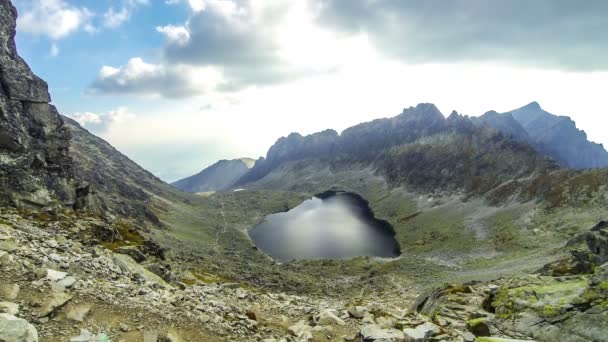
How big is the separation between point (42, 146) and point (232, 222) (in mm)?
142140

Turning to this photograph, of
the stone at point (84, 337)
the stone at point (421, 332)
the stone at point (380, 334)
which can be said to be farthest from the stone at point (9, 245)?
the stone at point (421, 332)

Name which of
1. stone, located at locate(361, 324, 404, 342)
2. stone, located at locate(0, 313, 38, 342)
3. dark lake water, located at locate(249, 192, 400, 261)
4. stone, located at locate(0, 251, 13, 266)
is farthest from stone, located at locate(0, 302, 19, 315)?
dark lake water, located at locate(249, 192, 400, 261)

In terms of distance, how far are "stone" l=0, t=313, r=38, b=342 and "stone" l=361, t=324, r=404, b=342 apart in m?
13.0

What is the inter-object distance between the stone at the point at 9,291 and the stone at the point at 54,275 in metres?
1.49

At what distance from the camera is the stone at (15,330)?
36.3ft

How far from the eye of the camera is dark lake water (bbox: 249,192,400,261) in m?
125

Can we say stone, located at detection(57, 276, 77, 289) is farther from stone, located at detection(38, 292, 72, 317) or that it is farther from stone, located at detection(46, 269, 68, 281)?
stone, located at detection(38, 292, 72, 317)

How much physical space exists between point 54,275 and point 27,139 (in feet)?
138

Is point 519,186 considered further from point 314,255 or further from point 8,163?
point 8,163

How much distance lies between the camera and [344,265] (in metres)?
104

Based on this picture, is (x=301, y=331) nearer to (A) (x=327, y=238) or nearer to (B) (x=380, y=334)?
(B) (x=380, y=334)

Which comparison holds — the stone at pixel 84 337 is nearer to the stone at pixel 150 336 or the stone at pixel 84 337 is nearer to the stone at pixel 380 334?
the stone at pixel 150 336

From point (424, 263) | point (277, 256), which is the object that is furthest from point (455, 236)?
point (277, 256)

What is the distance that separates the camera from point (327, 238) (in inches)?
5773
